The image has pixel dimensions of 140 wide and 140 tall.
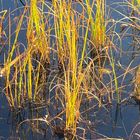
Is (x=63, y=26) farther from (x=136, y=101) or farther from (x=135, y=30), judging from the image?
(x=135, y=30)

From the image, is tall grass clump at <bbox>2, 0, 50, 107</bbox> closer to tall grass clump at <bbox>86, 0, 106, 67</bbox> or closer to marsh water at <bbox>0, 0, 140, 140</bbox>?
marsh water at <bbox>0, 0, 140, 140</bbox>

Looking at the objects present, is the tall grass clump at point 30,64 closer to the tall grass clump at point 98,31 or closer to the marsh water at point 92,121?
the marsh water at point 92,121

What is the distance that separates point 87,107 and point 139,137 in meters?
0.35

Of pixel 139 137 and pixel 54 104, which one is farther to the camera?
pixel 54 104

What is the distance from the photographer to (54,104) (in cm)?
245

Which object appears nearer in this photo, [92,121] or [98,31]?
[92,121]

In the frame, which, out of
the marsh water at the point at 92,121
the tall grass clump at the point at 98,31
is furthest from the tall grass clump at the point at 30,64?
the tall grass clump at the point at 98,31

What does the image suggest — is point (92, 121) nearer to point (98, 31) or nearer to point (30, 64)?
point (30, 64)

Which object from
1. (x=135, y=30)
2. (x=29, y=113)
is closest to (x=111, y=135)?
(x=29, y=113)

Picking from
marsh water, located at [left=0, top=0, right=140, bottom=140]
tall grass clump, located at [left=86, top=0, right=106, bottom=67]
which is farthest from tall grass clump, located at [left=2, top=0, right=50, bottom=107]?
tall grass clump, located at [left=86, top=0, right=106, bottom=67]

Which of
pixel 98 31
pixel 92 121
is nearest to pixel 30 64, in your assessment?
pixel 92 121

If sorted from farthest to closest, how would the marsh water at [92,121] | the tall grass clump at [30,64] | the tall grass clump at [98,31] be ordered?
the tall grass clump at [98,31] < the tall grass clump at [30,64] < the marsh water at [92,121]

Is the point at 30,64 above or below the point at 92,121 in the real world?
above

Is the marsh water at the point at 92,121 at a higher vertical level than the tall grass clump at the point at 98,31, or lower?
lower
